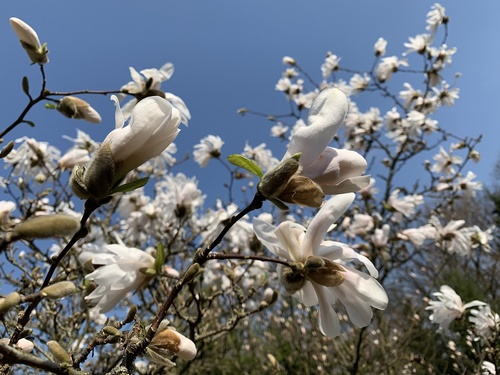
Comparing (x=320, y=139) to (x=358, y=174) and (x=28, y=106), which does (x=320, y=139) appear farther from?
(x=28, y=106)

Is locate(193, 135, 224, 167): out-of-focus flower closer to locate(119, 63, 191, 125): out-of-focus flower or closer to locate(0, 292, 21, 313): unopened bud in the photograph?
locate(119, 63, 191, 125): out-of-focus flower

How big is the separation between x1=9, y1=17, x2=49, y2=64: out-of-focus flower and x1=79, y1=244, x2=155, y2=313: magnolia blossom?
0.63m

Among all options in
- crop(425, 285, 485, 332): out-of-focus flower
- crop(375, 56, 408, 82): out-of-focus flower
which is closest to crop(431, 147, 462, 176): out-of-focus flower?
crop(375, 56, 408, 82): out-of-focus flower

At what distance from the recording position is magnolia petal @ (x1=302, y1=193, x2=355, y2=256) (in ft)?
2.37

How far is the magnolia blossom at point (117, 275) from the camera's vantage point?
0.90 m

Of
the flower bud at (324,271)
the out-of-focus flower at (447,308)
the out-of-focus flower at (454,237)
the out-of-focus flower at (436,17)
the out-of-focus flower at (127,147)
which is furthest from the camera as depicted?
the out-of-focus flower at (436,17)

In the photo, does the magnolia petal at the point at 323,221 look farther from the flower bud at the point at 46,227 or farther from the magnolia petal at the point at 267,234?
the flower bud at the point at 46,227

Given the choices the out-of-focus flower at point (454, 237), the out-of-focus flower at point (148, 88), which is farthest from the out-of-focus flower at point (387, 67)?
the out-of-focus flower at point (148, 88)

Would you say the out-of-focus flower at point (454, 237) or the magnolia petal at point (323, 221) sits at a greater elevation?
the out-of-focus flower at point (454, 237)

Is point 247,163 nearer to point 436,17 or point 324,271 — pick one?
point 324,271

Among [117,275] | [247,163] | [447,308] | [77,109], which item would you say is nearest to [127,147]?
[247,163]

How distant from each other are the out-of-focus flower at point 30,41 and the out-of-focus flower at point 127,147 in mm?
698

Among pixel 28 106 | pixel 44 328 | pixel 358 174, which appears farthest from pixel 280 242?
pixel 44 328

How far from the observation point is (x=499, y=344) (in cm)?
220
